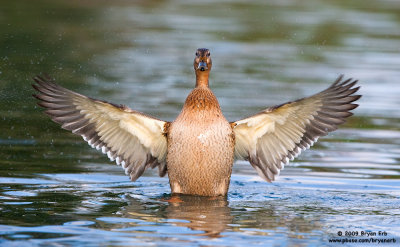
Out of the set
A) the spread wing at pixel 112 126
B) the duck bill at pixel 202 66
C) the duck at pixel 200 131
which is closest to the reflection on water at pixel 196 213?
the duck at pixel 200 131

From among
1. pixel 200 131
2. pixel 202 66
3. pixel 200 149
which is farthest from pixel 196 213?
pixel 202 66

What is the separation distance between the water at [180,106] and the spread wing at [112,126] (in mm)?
409

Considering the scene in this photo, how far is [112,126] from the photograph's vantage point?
1130 centimetres

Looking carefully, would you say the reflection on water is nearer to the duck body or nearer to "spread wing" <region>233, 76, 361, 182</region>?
the duck body

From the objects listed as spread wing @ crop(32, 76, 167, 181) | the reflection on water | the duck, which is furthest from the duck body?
spread wing @ crop(32, 76, 167, 181)

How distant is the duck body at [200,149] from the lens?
10.8 m

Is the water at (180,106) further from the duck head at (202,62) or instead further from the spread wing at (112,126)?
the duck head at (202,62)

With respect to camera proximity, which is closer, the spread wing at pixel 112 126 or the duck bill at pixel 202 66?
the spread wing at pixel 112 126

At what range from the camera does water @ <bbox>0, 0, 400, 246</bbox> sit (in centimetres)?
927

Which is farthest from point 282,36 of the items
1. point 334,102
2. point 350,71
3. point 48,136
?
point 334,102

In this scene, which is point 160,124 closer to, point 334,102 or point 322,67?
point 334,102

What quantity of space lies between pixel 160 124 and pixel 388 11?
24531 mm

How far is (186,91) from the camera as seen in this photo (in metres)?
18.5

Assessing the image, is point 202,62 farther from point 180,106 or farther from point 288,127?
point 180,106
